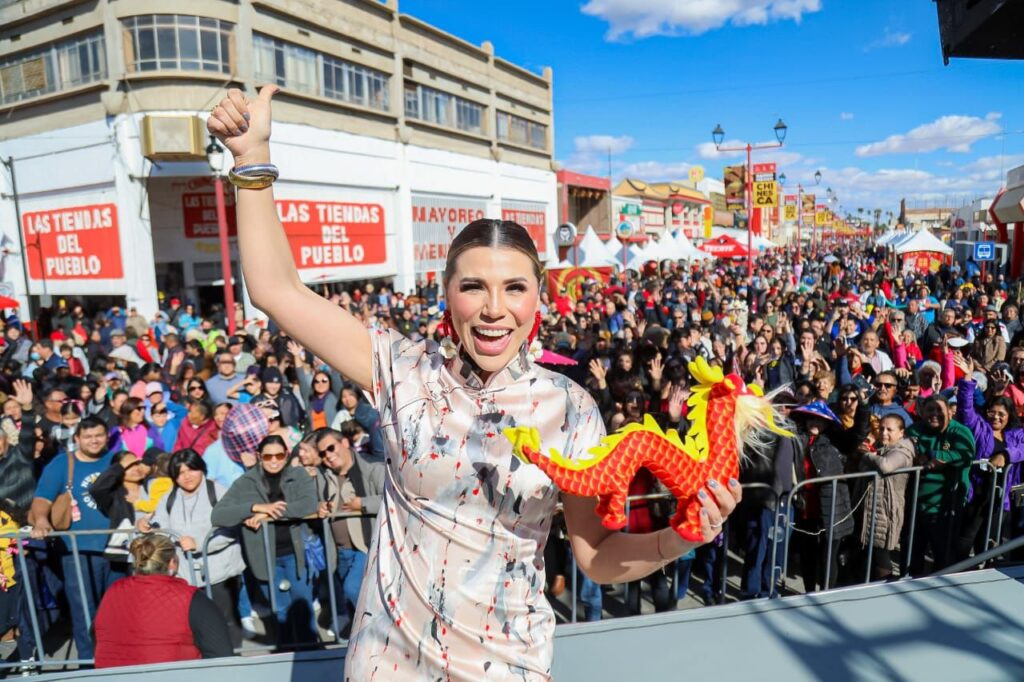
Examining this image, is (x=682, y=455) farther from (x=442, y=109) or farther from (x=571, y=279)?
(x=442, y=109)

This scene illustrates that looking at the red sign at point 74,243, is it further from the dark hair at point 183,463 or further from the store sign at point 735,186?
the store sign at point 735,186

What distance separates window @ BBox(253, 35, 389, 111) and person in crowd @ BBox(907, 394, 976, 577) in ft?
65.3

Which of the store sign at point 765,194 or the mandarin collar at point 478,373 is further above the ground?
the store sign at point 765,194

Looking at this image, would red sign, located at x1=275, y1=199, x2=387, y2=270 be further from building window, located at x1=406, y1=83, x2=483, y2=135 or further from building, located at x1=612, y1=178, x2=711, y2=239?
building, located at x1=612, y1=178, x2=711, y2=239

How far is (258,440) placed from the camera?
208 inches

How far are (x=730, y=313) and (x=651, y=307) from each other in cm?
245

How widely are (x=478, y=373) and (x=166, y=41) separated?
20640mm

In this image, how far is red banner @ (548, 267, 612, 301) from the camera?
58.9ft

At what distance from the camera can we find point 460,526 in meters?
1.49

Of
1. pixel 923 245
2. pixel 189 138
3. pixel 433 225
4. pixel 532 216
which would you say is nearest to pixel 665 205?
pixel 532 216

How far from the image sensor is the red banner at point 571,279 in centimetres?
1794

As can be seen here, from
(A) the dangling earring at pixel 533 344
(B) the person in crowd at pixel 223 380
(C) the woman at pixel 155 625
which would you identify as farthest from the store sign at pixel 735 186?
(A) the dangling earring at pixel 533 344

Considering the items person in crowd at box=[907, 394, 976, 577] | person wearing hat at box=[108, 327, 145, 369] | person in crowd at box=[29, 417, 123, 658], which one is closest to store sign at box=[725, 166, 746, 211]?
person wearing hat at box=[108, 327, 145, 369]

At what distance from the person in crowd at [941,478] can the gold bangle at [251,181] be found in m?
4.89
